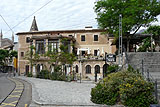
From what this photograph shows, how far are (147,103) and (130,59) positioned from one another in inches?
293

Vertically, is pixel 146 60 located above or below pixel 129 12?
below

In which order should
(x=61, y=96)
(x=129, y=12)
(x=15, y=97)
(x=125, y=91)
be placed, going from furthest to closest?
(x=129, y=12)
(x=61, y=96)
(x=15, y=97)
(x=125, y=91)

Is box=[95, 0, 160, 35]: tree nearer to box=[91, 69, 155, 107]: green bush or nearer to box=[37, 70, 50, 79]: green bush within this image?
box=[37, 70, 50, 79]: green bush

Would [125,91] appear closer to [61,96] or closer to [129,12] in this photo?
[61,96]

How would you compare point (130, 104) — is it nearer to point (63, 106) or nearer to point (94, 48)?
point (63, 106)

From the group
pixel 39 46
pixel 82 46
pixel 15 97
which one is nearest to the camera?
pixel 15 97

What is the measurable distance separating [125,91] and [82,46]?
92.4 feet

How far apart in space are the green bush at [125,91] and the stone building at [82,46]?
63.5 ft

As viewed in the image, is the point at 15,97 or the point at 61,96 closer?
the point at 15,97

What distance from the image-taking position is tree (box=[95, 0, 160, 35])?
63.6ft

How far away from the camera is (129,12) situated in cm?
1956

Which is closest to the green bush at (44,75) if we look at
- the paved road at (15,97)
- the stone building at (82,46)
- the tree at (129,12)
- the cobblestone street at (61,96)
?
the stone building at (82,46)

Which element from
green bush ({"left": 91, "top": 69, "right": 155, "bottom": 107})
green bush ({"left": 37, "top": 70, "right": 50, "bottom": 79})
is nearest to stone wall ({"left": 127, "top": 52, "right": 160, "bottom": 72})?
green bush ({"left": 91, "top": 69, "right": 155, "bottom": 107})

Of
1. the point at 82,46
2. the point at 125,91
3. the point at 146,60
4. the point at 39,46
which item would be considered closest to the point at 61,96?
the point at 125,91
